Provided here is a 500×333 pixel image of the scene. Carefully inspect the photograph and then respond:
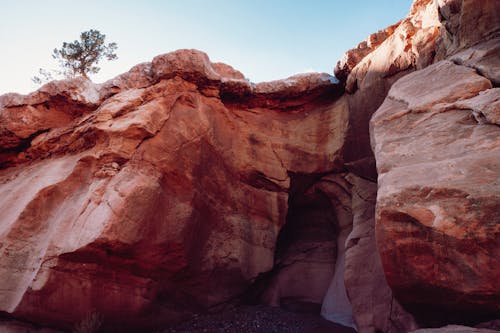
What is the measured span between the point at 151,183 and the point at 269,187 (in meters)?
3.32

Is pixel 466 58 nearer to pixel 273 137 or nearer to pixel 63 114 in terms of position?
pixel 273 137

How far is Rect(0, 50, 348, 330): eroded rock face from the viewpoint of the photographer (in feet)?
19.3

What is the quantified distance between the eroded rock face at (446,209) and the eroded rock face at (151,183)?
4126mm

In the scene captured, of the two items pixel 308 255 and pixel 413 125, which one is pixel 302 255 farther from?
pixel 413 125

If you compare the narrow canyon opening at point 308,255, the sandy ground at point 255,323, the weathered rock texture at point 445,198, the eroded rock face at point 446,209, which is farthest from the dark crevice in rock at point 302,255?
the eroded rock face at point 446,209

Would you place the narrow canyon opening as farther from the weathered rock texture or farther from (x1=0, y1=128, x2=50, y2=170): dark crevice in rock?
(x1=0, y1=128, x2=50, y2=170): dark crevice in rock

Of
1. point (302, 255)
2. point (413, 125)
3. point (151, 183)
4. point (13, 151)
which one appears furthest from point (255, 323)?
point (13, 151)

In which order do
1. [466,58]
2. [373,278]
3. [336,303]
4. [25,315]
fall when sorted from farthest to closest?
[336,303]
[373,278]
[25,315]
[466,58]

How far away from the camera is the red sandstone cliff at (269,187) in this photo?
3.57 meters

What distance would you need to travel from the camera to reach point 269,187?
29.1 feet

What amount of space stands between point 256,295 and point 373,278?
346cm

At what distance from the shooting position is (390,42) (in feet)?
25.8

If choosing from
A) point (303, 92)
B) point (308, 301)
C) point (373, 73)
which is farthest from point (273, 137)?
point (308, 301)

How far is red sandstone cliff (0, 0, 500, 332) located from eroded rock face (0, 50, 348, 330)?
0.11 feet
